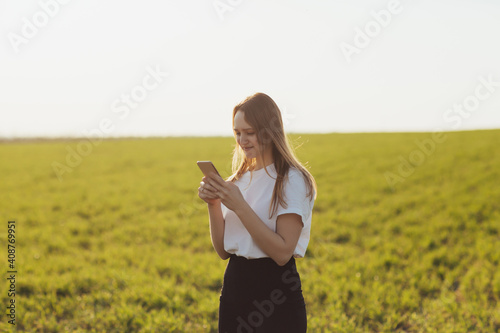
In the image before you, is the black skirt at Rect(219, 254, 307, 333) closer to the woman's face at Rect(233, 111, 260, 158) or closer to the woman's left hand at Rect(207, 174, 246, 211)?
the woman's left hand at Rect(207, 174, 246, 211)

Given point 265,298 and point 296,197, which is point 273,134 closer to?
point 296,197

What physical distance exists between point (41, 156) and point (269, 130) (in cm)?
2574

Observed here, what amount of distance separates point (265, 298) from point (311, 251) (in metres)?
6.18

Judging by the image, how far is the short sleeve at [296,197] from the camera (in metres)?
2.32

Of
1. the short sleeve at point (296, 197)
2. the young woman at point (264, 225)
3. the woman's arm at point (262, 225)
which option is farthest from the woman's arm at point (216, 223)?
the short sleeve at point (296, 197)

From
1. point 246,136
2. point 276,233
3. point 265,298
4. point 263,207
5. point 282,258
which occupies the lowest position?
point 265,298

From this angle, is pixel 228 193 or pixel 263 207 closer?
pixel 228 193

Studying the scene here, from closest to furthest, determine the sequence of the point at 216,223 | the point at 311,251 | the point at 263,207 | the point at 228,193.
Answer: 1. the point at 228,193
2. the point at 263,207
3. the point at 216,223
4. the point at 311,251

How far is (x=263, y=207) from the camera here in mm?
2465

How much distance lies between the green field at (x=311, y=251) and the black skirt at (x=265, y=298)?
0.87 m

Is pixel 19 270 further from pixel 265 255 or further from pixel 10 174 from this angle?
pixel 10 174

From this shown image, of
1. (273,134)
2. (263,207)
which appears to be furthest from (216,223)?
(273,134)

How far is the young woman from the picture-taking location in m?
2.36

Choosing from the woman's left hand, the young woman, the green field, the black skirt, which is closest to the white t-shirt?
the young woman
